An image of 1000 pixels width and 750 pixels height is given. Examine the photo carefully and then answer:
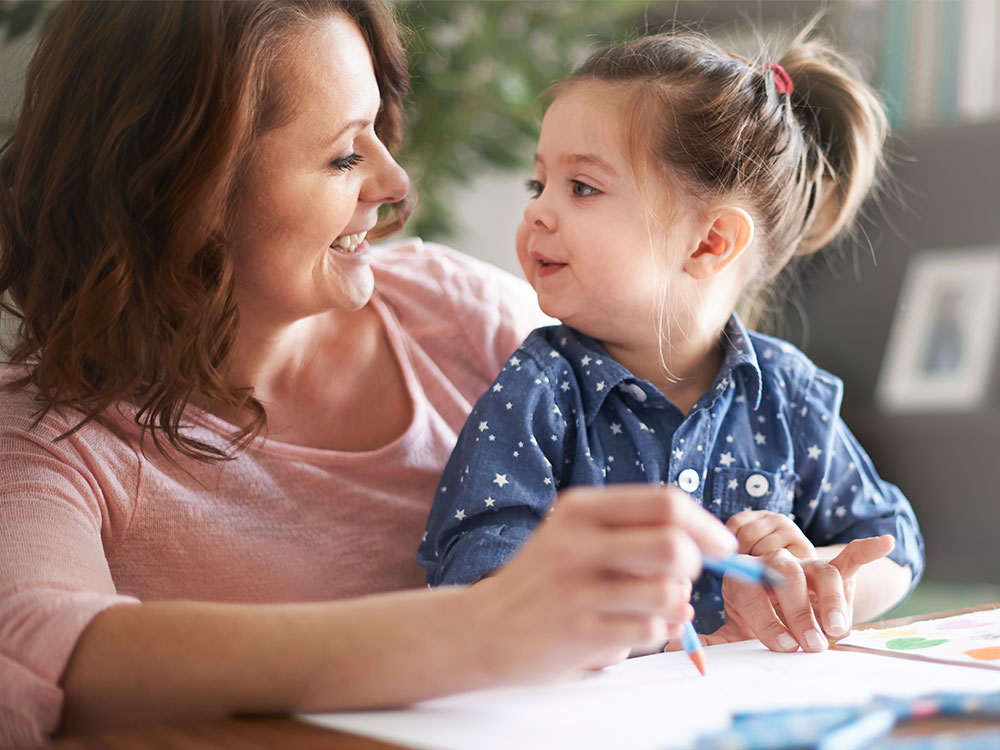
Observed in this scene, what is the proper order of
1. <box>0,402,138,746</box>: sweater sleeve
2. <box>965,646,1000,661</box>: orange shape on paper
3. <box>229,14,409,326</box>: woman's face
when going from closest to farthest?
<box>0,402,138,746</box>: sweater sleeve < <box>965,646,1000,661</box>: orange shape on paper < <box>229,14,409,326</box>: woman's face

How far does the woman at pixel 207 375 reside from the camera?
664mm

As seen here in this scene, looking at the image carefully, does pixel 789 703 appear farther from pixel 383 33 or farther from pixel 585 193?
pixel 383 33

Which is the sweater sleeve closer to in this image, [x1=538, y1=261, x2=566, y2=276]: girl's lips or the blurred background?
[x1=538, y1=261, x2=566, y2=276]: girl's lips

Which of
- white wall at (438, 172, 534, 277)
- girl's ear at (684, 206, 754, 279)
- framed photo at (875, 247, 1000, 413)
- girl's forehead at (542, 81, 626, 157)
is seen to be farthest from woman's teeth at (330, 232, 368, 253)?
white wall at (438, 172, 534, 277)

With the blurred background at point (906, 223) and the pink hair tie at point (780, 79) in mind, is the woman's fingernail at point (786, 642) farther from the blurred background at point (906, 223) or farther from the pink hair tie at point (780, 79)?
the blurred background at point (906, 223)

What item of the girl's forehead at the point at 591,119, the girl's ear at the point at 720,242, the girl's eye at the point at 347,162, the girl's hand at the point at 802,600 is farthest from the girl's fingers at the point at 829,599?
the girl's eye at the point at 347,162

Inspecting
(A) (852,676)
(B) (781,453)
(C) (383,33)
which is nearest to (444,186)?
(C) (383,33)

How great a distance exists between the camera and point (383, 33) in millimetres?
1157

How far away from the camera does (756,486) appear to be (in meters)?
1.09

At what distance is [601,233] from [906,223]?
69.8 inches

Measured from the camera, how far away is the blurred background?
235cm

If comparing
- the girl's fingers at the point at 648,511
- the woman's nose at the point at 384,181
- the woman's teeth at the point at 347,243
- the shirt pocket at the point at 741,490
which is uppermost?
the woman's nose at the point at 384,181

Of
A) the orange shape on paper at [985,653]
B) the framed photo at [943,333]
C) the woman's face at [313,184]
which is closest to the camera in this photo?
the orange shape on paper at [985,653]

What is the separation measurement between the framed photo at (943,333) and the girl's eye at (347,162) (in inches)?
73.3
